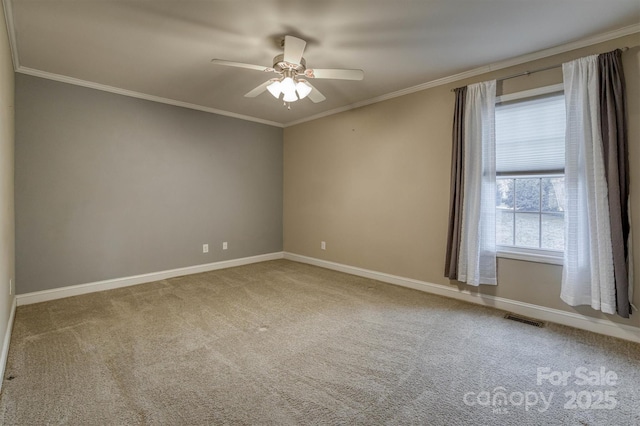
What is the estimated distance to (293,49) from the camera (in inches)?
95.0

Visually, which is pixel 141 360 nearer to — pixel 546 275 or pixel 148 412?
pixel 148 412

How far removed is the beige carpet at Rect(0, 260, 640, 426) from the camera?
1.67 metres

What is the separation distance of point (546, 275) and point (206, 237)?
4.44 m

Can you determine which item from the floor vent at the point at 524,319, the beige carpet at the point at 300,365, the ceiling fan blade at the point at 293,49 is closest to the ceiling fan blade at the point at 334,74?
the ceiling fan blade at the point at 293,49

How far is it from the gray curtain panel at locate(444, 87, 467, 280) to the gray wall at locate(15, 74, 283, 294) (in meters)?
3.30

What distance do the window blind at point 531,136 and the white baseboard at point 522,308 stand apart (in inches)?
53.7

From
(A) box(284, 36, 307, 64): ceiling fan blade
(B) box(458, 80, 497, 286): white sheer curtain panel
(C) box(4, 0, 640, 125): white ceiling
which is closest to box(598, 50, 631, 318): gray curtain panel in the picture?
(C) box(4, 0, 640, 125): white ceiling

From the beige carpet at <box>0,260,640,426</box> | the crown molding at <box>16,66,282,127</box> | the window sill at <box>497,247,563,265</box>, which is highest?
the crown molding at <box>16,66,282,127</box>

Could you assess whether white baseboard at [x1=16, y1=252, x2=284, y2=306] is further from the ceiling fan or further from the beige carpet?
the ceiling fan

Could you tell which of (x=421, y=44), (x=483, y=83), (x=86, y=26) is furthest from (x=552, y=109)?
(x=86, y=26)

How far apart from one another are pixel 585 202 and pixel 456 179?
112 cm

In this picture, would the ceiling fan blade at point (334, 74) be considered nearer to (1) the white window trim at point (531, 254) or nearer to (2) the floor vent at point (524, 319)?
(1) the white window trim at point (531, 254)

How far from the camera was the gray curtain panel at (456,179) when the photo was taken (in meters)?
3.33

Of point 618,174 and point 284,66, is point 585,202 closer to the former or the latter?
point 618,174
